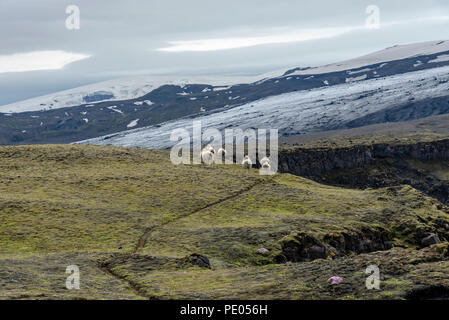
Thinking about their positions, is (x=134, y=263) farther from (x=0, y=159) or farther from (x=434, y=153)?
(x=434, y=153)

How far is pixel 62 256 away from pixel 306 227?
24.0m

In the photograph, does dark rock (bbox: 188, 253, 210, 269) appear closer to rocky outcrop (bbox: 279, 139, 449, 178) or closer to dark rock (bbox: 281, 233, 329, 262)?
dark rock (bbox: 281, 233, 329, 262)

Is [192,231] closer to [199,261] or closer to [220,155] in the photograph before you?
[199,261]

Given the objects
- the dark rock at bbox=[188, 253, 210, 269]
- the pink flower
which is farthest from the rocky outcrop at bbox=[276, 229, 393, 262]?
the pink flower

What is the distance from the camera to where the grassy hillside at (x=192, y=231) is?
26.6 meters

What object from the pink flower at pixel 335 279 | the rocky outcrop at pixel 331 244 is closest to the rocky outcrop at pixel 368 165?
the rocky outcrop at pixel 331 244

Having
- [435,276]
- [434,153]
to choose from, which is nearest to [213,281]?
[435,276]

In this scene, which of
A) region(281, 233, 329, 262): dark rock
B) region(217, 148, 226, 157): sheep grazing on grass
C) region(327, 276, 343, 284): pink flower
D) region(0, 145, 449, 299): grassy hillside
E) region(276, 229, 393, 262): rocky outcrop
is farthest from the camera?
region(217, 148, 226, 157): sheep grazing on grass

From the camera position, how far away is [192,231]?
1924 inches

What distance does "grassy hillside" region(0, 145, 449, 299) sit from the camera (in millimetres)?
26641

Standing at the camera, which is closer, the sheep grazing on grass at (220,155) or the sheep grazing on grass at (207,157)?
the sheep grazing on grass at (207,157)

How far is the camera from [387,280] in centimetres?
2428

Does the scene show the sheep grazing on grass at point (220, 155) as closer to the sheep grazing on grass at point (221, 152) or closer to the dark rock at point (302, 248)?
the sheep grazing on grass at point (221, 152)

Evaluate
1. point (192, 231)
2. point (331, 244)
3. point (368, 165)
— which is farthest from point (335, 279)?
point (368, 165)
